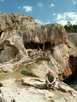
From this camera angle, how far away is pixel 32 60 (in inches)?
915

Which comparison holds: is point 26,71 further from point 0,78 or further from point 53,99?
point 53,99

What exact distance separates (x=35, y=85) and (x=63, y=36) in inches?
524

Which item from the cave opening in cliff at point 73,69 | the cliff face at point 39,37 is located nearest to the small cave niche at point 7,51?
the cliff face at point 39,37

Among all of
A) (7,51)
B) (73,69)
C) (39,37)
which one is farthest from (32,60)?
(73,69)

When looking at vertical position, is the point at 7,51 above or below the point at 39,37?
below

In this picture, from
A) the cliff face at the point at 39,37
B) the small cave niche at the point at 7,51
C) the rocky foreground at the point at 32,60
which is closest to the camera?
the rocky foreground at the point at 32,60

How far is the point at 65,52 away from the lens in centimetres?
2925

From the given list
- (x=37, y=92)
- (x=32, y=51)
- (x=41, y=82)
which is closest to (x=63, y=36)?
(x=32, y=51)

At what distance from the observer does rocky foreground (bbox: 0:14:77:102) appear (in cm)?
1526

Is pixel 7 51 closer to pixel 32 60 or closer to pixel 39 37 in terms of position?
pixel 32 60

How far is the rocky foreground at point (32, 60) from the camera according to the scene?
15.3 m

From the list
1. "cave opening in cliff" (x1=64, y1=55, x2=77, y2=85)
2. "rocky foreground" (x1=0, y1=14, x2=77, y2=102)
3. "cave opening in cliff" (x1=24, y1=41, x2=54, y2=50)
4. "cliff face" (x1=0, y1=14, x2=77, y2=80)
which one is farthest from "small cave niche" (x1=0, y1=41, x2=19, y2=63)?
"cave opening in cliff" (x1=64, y1=55, x2=77, y2=85)

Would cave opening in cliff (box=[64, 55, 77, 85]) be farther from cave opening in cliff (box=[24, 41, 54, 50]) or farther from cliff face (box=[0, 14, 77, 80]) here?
cave opening in cliff (box=[24, 41, 54, 50])

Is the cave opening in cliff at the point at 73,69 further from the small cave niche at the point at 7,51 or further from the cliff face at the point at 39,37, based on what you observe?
the small cave niche at the point at 7,51
